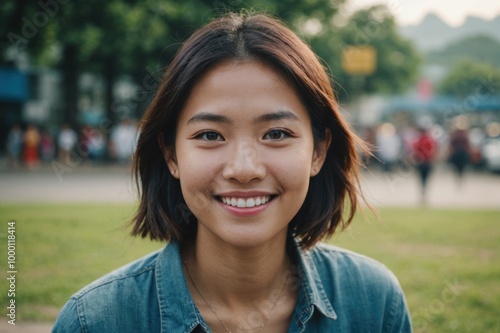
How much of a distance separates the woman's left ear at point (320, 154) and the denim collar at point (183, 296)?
1.28 feet

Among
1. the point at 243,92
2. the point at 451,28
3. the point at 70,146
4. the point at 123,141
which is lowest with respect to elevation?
the point at 243,92

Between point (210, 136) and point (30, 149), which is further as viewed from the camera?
point (30, 149)

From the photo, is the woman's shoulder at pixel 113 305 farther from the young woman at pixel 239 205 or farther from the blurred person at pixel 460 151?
the blurred person at pixel 460 151

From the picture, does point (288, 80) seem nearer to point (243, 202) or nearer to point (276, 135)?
point (276, 135)

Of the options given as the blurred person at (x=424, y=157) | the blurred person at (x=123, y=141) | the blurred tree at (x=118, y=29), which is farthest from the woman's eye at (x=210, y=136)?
the blurred person at (x=123, y=141)

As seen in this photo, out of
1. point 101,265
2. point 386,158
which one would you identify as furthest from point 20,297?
point 386,158

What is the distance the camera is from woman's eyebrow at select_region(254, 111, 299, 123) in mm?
2027

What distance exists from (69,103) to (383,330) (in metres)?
23.0

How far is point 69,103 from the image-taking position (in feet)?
76.8

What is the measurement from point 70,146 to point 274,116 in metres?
20.7

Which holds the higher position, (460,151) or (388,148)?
(388,148)

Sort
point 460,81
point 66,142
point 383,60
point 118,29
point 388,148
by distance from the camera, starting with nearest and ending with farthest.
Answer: point 118,29 < point 388,148 < point 66,142 < point 383,60 < point 460,81

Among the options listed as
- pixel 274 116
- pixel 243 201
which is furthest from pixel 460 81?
pixel 243 201

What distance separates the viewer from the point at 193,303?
2.14m
